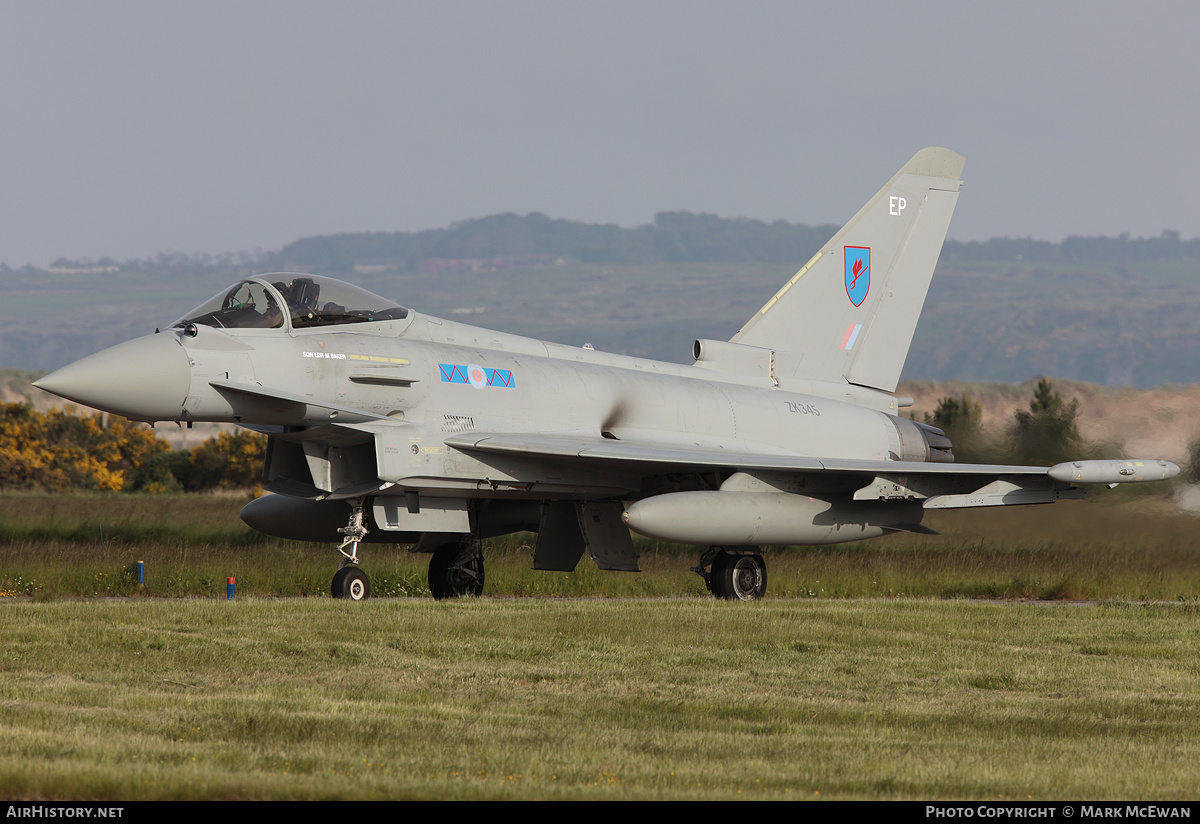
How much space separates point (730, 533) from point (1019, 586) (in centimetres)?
572

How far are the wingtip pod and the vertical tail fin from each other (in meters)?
3.87

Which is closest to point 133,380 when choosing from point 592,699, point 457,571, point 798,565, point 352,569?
point 352,569

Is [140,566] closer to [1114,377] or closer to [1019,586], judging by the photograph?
[1019,586]

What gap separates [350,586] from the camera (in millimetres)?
11406

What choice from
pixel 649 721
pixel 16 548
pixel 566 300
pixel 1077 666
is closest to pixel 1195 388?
pixel 1077 666

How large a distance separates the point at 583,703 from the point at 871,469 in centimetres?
640

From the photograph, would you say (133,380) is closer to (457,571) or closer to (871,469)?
(457,571)

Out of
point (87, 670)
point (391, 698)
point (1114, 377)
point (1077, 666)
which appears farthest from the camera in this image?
point (1114, 377)

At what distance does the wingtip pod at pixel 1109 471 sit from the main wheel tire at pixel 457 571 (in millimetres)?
5845

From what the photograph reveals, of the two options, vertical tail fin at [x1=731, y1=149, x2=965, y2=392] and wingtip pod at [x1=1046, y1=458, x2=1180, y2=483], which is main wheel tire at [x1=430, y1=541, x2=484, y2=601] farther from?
wingtip pod at [x1=1046, y1=458, x2=1180, y2=483]

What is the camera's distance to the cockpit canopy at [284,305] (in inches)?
440

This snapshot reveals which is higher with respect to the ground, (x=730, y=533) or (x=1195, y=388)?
(x=1195, y=388)

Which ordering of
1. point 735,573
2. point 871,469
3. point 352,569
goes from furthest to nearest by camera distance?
point 735,573 → point 871,469 → point 352,569

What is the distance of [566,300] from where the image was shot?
7495 inches
